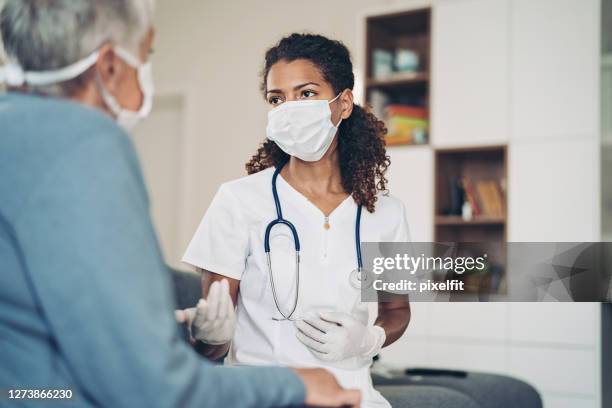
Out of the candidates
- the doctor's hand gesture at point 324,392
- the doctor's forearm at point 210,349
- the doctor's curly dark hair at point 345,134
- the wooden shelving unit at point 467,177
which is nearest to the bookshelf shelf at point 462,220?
Result: the wooden shelving unit at point 467,177

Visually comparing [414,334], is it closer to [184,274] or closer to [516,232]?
[516,232]

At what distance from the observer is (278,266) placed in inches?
56.4

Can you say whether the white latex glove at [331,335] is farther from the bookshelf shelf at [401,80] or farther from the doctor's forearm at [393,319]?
the bookshelf shelf at [401,80]

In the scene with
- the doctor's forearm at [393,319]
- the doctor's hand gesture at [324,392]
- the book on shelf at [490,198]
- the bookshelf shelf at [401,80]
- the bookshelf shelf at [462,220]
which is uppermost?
the bookshelf shelf at [401,80]

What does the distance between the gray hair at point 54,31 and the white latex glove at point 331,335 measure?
644 millimetres

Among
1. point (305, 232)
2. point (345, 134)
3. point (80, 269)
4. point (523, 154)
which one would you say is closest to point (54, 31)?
point (80, 269)

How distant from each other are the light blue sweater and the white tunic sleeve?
0.62m

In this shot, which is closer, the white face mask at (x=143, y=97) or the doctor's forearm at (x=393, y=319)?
the white face mask at (x=143, y=97)

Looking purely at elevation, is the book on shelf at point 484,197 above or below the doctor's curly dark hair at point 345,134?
below

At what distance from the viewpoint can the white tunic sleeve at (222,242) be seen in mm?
1416

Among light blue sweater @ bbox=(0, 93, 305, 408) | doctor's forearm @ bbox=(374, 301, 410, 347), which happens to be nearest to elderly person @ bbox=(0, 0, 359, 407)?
light blue sweater @ bbox=(0, 93, 305, 408)

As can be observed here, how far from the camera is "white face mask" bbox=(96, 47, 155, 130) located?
901mm

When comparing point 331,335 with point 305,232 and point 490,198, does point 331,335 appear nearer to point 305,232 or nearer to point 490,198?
point 305,232

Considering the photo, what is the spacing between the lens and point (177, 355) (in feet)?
2.47
